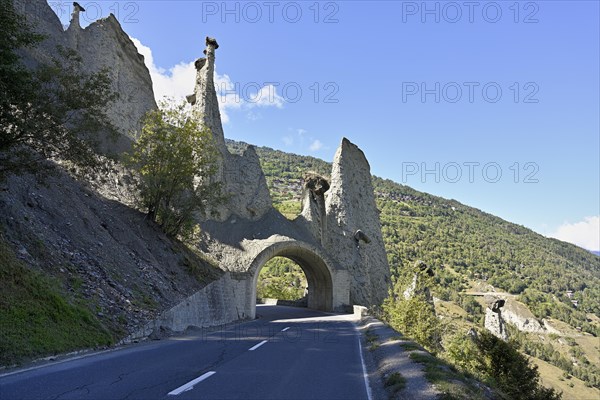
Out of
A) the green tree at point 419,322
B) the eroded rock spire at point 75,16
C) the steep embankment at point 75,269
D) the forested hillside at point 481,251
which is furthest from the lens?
the forested hillside at point 481,251

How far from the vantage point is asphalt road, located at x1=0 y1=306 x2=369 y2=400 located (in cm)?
677

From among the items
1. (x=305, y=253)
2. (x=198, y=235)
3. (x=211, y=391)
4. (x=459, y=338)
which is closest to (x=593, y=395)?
(x=459, y=338)

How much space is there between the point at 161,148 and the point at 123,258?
7.38 meters

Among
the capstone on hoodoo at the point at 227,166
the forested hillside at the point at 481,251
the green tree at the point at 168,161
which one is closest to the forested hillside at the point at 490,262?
the forested hillside at the point at 481,251

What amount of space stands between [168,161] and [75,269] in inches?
409

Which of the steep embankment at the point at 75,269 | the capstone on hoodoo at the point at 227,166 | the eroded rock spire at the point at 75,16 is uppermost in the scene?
the eroded rock spire at the point at 75,16

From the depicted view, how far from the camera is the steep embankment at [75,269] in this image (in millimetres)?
10344

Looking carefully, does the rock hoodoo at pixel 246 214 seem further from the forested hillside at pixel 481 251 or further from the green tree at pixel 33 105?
the forested hillside at pixel 481 251

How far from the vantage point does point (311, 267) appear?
44938 millimetres

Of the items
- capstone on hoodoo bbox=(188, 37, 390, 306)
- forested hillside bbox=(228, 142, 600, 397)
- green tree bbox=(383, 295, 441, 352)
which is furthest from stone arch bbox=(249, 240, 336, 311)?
forested hillside bbox=(228, 142, 600, 397)

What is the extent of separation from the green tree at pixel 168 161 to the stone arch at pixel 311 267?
1070 centimetres

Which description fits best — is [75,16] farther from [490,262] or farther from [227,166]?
[490,262]

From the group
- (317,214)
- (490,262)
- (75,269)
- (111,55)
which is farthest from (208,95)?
(490,262)

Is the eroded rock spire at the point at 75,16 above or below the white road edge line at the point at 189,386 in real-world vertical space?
above
